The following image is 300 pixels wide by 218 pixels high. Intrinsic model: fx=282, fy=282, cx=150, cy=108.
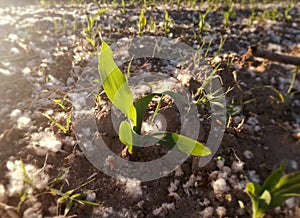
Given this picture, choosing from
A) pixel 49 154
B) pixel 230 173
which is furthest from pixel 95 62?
pixel 230 173

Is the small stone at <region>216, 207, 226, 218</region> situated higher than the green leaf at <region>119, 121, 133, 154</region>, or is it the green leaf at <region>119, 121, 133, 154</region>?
the green leaf at <region>119, 121, 133, 154</region>

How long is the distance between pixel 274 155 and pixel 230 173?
1.14 ft

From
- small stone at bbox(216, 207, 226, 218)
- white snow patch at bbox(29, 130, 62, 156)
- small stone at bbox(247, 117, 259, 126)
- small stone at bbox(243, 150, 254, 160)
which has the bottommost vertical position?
small stone at bbox(216, 207, 226, 218)

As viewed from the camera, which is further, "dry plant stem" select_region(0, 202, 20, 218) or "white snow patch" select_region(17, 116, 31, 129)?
"white snow patch" select_region(17, 116, 31, 129)

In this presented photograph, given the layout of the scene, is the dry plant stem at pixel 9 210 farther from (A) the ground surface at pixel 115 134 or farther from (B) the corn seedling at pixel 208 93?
(B) the corn seedling at pixel 208 93

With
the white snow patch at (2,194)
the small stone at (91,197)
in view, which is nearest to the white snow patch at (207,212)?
the small stone at (91,197)

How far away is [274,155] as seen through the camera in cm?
173

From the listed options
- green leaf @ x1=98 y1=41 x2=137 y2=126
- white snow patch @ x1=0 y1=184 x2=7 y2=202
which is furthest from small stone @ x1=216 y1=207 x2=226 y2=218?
white snow patch @ x1=0 y1=184 x2=7 y2=202

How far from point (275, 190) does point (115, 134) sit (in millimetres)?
929

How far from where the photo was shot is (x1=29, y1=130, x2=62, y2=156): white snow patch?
1.62 metres

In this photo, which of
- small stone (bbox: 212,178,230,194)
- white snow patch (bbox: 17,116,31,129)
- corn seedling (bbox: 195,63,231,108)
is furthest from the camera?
corn seedling (bbox: 195,63,231,108)

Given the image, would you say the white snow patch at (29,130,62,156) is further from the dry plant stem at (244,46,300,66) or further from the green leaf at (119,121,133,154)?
the dry plant stem at (244,46,300,66)

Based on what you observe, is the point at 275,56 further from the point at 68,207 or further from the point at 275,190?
the point at 68,207

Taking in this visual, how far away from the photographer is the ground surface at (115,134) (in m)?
1.44
